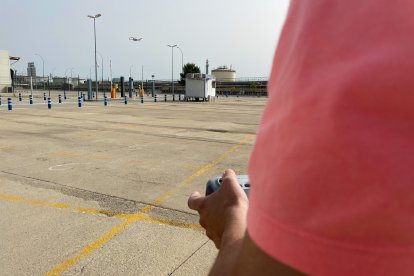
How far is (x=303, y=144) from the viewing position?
2.08 feet

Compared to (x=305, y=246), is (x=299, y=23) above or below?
above

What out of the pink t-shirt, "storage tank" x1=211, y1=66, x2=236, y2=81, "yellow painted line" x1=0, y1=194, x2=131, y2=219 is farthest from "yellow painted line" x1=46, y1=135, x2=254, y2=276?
"storage tank" x1=211, y1=66, x2=236, y2=81

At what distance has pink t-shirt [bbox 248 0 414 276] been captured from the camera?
0.59 meters

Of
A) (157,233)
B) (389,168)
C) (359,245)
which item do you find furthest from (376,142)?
(157,233)

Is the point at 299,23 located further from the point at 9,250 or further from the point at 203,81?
the point at 203,81

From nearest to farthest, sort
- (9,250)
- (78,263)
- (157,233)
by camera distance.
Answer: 1. (78,263)
2. (9,250)
3. (157,233)

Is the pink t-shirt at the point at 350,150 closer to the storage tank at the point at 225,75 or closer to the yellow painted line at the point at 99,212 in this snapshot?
the yellow painted line at the point at 99,212

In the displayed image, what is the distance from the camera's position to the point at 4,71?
51906 mm

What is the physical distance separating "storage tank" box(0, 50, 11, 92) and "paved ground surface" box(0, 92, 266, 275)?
152 ft

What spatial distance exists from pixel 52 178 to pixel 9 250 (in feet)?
8.75

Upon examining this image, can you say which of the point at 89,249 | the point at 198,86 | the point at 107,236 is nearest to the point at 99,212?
the point at 107,236

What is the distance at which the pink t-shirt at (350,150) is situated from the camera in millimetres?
591

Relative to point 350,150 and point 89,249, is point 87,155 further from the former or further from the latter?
point 350,150

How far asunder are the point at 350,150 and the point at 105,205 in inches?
179
